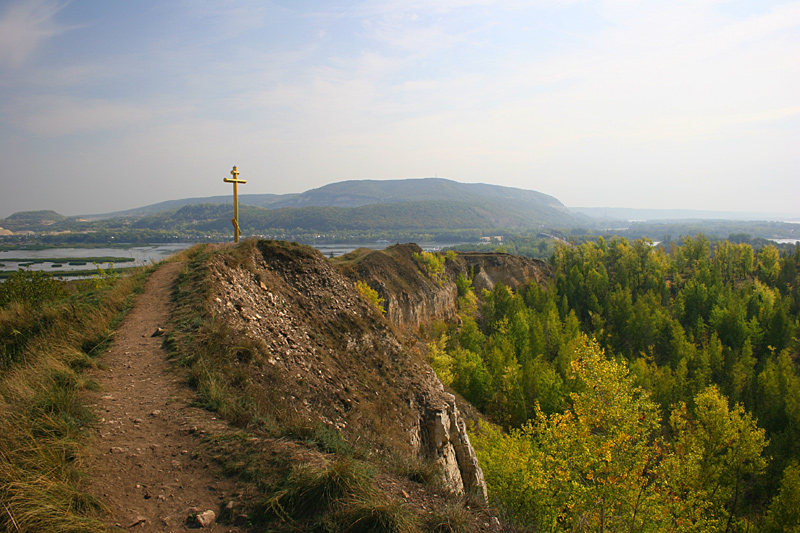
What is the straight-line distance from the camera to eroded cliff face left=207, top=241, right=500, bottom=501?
12.0 m

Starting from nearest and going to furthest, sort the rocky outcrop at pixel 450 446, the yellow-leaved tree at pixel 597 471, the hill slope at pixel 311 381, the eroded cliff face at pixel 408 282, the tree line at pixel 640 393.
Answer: the hill slope at pixel 311 381 → the yellow-leaved tree at pixel 597 471 → the tree line at pixel 640 393 → the rocky outcrop at pixel 450 446 → the eroded cliff face at pixel 408 282

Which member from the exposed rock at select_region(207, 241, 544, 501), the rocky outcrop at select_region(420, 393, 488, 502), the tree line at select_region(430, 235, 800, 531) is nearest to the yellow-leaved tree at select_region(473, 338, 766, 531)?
the tree line at select_region(430, 235, 800, 531)

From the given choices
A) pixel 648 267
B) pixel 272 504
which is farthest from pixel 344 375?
pixel 648 267

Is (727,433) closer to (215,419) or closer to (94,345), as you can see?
(215,419)

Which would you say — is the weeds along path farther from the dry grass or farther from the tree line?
the tree line

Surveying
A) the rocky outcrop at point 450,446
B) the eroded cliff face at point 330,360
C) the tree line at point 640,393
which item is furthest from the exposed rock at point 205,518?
the rocky outcrop at point 450,446

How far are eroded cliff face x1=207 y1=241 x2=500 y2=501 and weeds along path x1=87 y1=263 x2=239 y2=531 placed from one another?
186 centimetres

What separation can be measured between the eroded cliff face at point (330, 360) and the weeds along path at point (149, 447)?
186 centimetres

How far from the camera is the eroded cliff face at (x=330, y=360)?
1202 cm

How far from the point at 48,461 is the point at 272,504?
332 cm

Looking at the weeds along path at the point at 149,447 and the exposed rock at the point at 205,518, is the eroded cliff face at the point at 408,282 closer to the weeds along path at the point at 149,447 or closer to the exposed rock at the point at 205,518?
the weeds along path at the point at 149,447

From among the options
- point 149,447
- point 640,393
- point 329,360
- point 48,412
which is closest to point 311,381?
point 329,360

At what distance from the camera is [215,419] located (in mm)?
8547

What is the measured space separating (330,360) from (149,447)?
26.8ft
